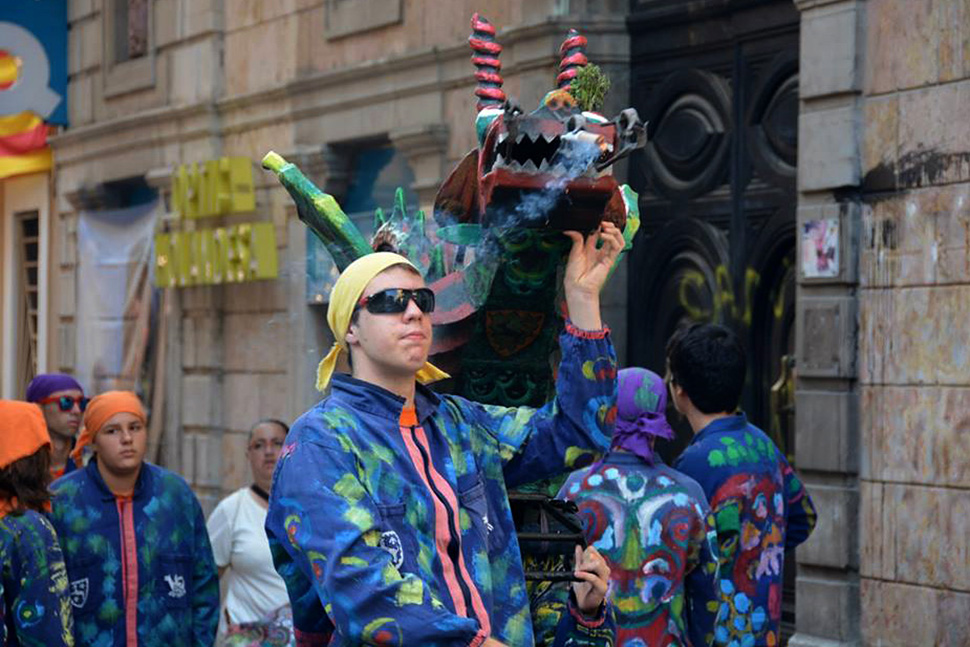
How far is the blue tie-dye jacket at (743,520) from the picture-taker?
20.6ft

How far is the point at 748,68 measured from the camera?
1091 centimetres

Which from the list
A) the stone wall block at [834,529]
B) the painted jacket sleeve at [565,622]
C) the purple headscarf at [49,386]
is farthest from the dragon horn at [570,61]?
the stone wall block at [834,529]

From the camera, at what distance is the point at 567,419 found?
14.6 ft

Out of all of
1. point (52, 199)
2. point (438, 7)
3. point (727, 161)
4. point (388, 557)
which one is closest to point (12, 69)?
point (52, 199)

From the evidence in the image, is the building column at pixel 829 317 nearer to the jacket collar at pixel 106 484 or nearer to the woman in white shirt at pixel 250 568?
the woman in white shirt at pixel 250 568

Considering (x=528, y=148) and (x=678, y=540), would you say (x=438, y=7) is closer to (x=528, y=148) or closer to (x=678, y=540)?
(x=678, y=540)

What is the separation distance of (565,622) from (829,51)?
219 inches

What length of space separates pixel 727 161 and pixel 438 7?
3.09 metres

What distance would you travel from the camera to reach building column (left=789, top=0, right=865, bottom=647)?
9406mm

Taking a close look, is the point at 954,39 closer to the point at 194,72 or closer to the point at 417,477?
the point at 417,477

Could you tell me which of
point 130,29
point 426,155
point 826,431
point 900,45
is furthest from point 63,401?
point 130,29

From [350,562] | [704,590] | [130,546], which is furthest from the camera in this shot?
[130,546]

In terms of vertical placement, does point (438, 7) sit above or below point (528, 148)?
above

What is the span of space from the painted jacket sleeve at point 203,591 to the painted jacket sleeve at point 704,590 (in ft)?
6.57
